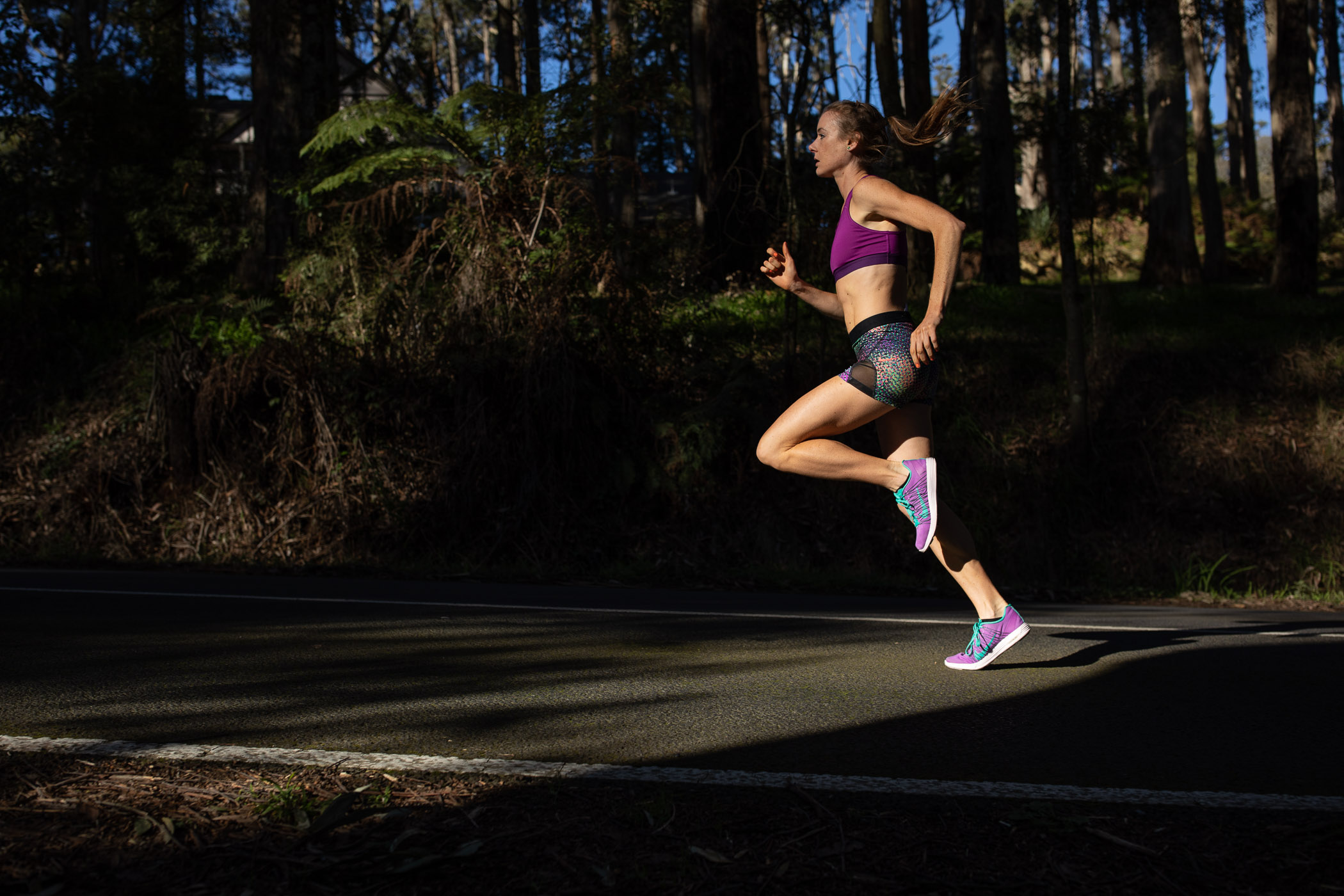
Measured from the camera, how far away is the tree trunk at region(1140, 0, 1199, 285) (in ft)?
55.5

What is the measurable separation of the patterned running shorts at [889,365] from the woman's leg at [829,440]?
5cm

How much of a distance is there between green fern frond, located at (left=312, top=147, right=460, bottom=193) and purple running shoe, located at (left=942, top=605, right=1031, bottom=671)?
826 cm

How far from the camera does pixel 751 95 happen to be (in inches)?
625

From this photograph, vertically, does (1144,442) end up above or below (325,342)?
below

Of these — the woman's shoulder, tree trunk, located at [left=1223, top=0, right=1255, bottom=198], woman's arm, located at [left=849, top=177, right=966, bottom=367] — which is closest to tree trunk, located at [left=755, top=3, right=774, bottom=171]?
the woman's shoulder

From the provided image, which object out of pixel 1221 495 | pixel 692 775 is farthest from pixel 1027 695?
pixel 1221 495

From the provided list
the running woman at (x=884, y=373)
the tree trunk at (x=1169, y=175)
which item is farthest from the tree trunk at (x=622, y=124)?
the tree trunk at (x=1169, y=175)

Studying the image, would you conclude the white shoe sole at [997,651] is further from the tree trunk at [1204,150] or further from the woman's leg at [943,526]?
the tree trunk at [1204,150]

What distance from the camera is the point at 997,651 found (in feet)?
15.1

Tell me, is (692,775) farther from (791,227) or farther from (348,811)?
(791,227)

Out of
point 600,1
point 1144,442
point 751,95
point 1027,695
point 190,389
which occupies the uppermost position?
point 600,1

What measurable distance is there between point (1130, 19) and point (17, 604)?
2510 centimetres

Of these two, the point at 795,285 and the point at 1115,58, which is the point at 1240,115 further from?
the point at 795,285

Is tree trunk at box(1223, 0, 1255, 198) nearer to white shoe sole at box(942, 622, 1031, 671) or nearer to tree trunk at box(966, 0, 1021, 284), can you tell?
tree trunk at box(966, 0, 1021, 284)
